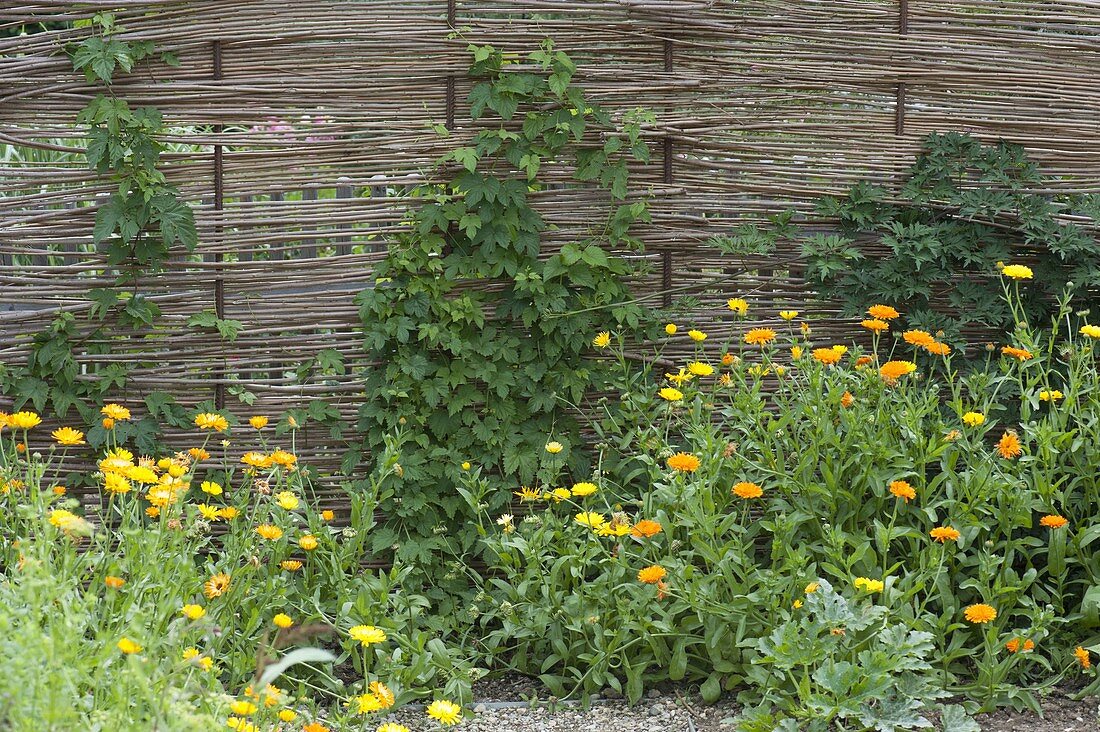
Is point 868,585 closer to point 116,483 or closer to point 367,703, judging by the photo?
point 367,703

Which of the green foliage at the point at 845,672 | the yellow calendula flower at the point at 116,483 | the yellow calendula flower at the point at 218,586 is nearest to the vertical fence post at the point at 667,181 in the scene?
the green foliage at the point at 845,672

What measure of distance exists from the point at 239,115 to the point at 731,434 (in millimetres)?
1796

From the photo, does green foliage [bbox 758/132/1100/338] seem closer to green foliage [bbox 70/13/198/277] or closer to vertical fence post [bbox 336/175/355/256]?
vertical fence post [bbox 336/175/355/256]

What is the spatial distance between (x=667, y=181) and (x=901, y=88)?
32.8 inches

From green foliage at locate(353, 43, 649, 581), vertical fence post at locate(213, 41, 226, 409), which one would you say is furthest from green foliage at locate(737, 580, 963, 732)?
vertical fence post at locate(213, 41, 226, 409)

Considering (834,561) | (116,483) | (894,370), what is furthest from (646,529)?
(116,483)

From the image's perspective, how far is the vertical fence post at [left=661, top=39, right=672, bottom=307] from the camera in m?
3.37

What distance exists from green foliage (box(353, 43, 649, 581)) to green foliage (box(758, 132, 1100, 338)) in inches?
23.7

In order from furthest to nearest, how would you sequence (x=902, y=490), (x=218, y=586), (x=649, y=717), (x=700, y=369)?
(x=700, y=369) < (x=649, y=717) < (x=902, y=490) < (x=218, y=586)

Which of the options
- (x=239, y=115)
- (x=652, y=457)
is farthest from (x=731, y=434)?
(x=239, y=115)

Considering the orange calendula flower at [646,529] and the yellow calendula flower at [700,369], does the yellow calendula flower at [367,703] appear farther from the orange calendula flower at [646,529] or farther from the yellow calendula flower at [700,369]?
the yellow calendula flower at [700,369]

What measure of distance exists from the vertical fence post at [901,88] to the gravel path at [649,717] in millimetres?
1822

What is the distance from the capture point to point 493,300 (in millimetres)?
3383

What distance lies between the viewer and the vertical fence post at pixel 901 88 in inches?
136
